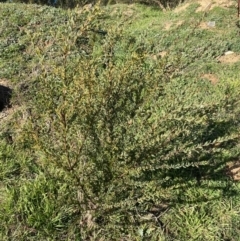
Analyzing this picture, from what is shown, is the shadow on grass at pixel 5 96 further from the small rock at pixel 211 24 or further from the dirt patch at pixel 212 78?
the small rock at pixel 211 24

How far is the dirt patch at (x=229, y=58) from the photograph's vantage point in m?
6.74

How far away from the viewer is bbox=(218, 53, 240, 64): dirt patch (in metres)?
6.74

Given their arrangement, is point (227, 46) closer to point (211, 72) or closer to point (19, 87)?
point (211, 72)

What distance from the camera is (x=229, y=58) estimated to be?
6.85m

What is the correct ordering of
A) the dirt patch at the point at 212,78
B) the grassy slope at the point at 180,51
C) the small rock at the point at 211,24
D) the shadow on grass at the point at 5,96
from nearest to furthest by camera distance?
the grassy slope at the point at 180,51
the shadow on grass at the point at 5,96
the dirt patch at the point at 212,78
the small rock at the point at 211,24

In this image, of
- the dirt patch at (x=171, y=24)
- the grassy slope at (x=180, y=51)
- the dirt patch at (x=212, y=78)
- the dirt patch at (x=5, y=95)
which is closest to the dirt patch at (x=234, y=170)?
the grassy slope at (x=180, y=51)

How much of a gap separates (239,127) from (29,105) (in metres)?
2.87

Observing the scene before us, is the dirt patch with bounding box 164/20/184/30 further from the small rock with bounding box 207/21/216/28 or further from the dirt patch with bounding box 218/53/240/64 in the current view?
the dirt patch with bounding box 218/53/240/64

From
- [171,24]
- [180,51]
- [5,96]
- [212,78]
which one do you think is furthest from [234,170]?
[171,24]

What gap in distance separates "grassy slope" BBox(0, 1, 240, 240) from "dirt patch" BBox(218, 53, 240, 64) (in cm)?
10

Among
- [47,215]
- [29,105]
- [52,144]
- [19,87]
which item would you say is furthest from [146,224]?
[19,87]

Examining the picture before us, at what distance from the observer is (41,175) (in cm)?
381

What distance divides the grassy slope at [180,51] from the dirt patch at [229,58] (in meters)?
0.10

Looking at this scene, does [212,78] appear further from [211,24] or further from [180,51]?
[180,51]
